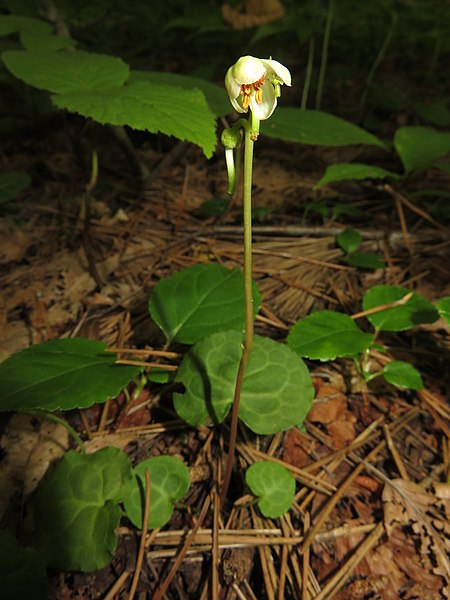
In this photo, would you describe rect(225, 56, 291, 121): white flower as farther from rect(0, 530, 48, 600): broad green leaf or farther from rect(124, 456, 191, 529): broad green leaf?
rect(0, 530, 48, 600): broad green leaf

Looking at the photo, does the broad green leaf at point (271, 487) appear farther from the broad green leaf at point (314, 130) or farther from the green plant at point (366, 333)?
the broad green leaf at point (314, 130)

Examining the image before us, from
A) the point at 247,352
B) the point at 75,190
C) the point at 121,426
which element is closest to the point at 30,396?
the point at 121,426

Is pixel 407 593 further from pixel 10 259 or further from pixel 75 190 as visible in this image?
pixel 75 190

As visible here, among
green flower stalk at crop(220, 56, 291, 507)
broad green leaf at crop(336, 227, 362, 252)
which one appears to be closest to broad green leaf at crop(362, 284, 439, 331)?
broad green leaf at crop(336, 227, 362, 252)

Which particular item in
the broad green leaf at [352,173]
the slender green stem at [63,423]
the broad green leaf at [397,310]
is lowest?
the slender green stem at [63,423]

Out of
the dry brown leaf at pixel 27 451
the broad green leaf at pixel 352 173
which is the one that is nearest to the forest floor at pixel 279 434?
the dry brown leaf at pixel 27 451

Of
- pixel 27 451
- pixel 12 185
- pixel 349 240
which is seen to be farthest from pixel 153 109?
pixel 12 185

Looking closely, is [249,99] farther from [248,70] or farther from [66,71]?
[66,71]
